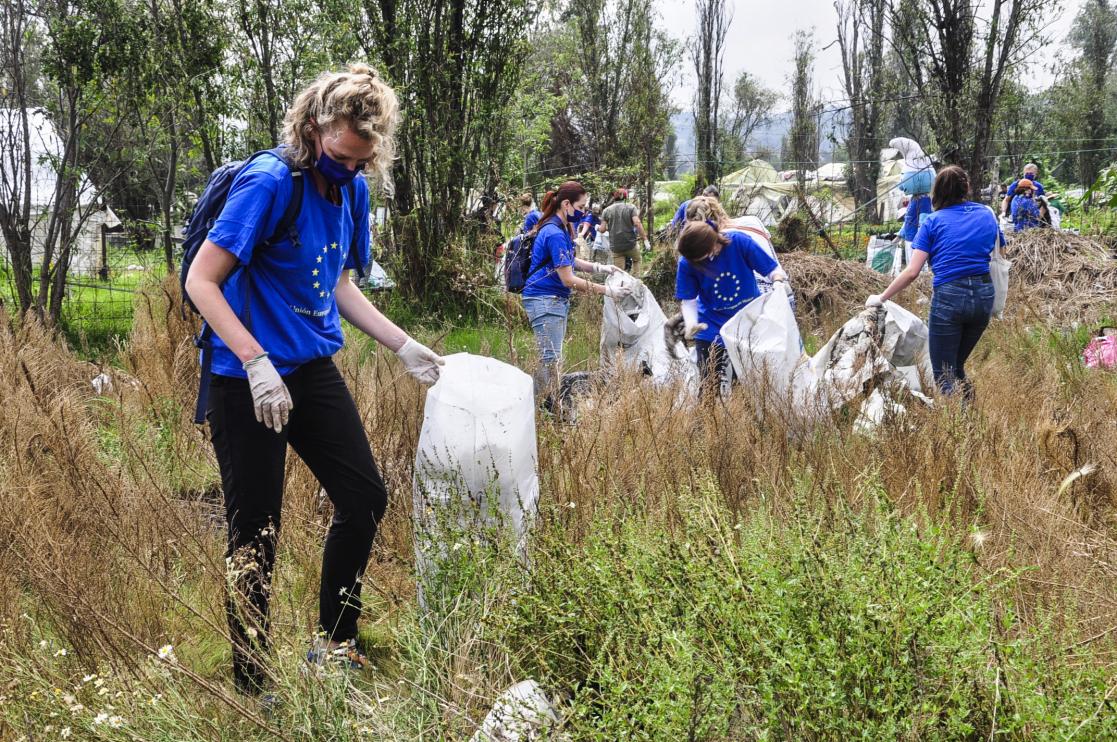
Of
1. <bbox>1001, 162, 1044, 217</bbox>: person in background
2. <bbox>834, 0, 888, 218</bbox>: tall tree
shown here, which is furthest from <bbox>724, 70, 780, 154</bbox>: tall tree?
<bbox>1001, 162, 1044, 217</bbox>: person in background

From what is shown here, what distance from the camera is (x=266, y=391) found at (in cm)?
219

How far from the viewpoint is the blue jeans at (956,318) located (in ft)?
16.2

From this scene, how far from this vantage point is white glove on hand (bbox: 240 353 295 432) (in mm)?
2188

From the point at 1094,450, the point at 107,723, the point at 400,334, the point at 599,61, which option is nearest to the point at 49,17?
the point at 400,334

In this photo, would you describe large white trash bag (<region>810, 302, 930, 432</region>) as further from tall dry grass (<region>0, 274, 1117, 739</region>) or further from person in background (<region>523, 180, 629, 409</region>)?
person in background (<region>523, 180, 629, 409</region>)

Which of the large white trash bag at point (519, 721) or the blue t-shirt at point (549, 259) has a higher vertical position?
the blue t-shirt at point (549, 259)

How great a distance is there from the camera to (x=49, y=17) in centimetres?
736

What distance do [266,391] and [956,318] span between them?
12.7 feet

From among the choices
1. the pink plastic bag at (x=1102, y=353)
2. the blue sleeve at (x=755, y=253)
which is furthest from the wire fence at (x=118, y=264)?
the blue sleeve at (x=755, y=253)

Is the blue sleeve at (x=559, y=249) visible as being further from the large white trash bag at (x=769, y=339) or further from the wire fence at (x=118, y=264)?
the wire fence at (x=118, y=264)

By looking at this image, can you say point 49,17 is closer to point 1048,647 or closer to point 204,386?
point 204,386

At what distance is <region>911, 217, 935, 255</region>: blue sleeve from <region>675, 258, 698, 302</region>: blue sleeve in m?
1.19

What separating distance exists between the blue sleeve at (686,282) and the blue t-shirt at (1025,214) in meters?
8.00

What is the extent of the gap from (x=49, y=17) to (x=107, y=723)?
7.07 metres
